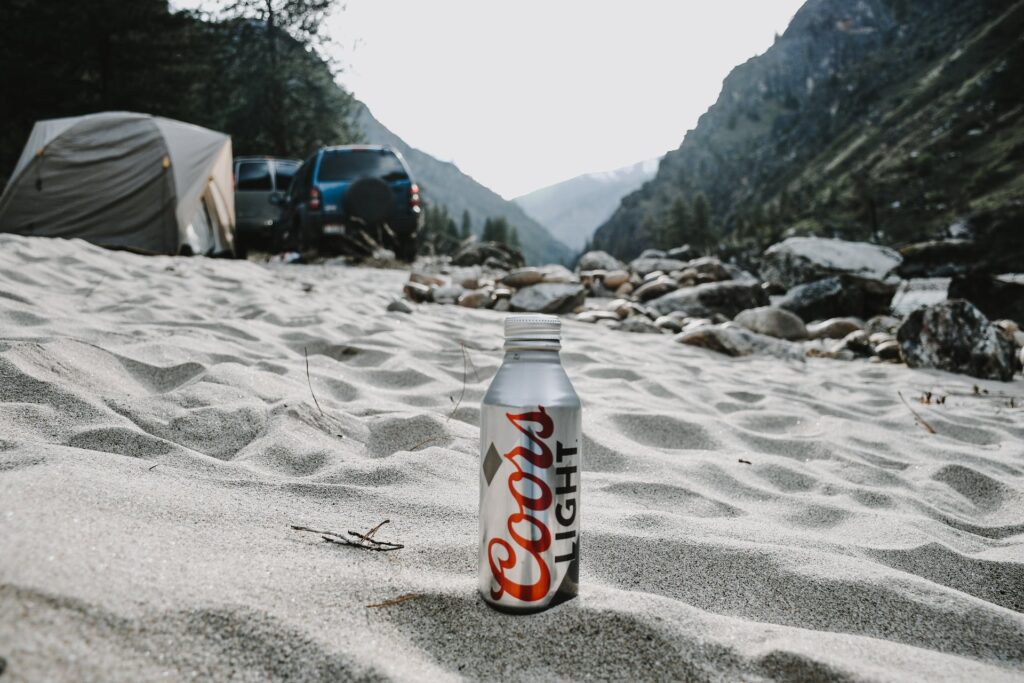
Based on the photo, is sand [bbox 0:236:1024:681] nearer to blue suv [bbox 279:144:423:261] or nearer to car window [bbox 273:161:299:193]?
blue suv [bbox 279:144:423:261]

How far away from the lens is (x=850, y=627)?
1.15 meters

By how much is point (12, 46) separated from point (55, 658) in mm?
18393

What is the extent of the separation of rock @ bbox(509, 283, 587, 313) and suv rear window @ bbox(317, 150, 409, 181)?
3780mm

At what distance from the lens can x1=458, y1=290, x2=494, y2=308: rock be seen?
6203 millimetres

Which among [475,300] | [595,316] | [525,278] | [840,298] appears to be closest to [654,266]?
[840,298]

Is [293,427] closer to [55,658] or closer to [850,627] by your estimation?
[55,658]

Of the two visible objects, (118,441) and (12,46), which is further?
(12,46)

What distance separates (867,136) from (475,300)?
10909cm

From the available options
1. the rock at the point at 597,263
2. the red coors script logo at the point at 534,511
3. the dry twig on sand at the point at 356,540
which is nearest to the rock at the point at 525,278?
the rock at the point at 597,263

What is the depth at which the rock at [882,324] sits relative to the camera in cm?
627

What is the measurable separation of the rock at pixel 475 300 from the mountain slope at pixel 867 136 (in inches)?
318

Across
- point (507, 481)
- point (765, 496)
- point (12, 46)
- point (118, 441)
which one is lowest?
point (765, 496)

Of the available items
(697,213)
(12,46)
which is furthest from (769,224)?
(12,46)

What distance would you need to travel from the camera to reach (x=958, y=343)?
4.31m
